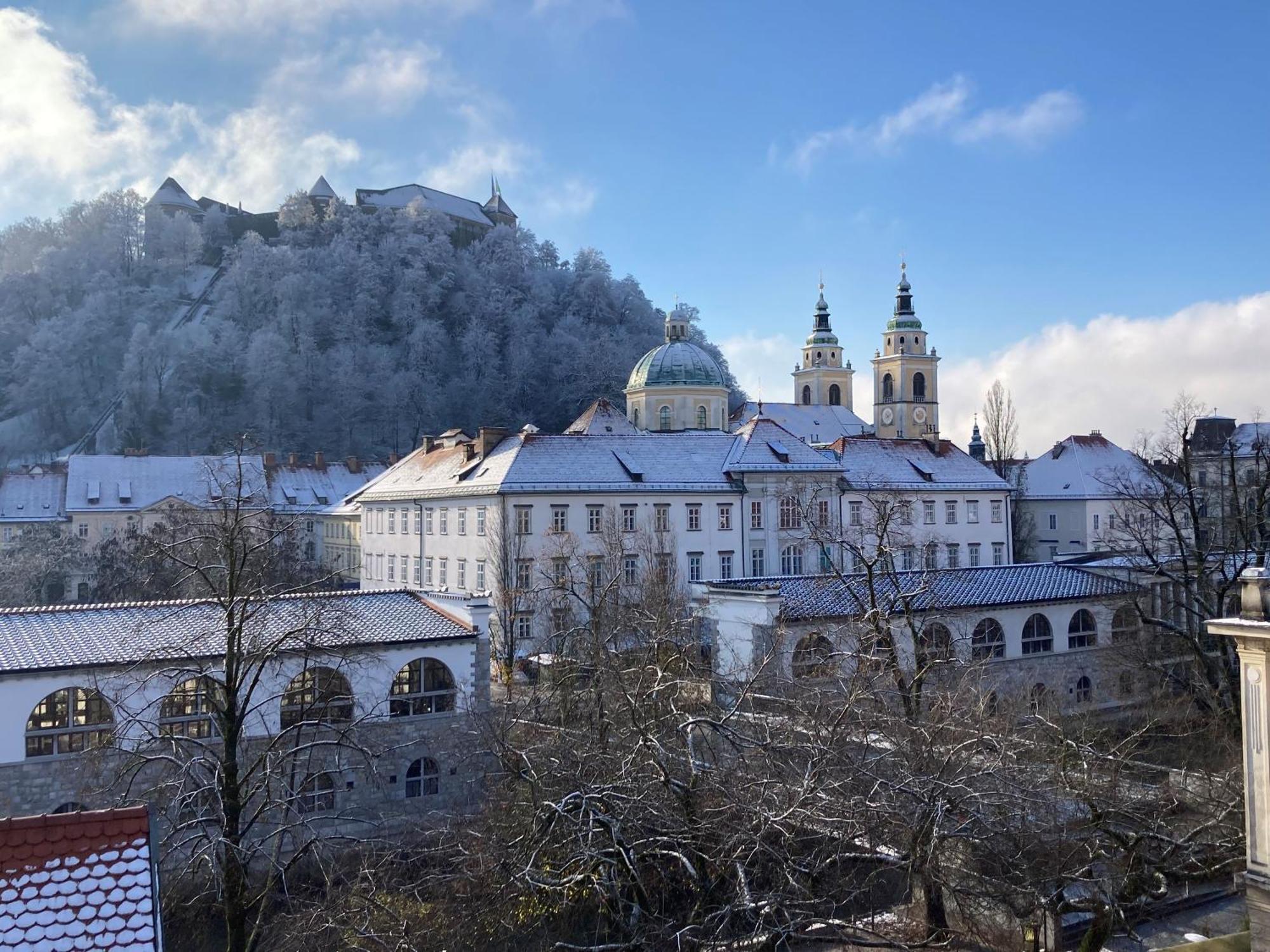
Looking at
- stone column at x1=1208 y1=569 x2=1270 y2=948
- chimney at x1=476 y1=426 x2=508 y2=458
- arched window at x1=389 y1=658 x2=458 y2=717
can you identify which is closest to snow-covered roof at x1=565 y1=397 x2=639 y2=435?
chimney at x1=476 y1=426 x2=508 y2=458

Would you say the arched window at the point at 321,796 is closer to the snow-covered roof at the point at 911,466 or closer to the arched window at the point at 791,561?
the arched window at the point at 791,561

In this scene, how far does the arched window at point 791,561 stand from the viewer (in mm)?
38938

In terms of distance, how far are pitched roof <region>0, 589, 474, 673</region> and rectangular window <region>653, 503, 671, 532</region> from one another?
1484 cm

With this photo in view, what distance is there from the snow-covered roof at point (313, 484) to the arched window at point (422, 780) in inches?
1514

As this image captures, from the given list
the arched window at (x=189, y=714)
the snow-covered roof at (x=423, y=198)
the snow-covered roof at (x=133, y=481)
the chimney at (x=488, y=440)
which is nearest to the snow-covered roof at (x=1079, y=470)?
the chimney at (x=488, y=440)

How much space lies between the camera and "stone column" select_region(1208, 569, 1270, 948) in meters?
9.84

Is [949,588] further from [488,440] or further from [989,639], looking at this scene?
[488,440]

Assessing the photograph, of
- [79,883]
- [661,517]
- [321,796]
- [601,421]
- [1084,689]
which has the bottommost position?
[321,796]

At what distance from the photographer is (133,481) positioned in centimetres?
5581

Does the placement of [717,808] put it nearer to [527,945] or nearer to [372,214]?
[527,945]

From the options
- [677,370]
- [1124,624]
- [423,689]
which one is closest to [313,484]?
[677,370]

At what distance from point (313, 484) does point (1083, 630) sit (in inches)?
1720

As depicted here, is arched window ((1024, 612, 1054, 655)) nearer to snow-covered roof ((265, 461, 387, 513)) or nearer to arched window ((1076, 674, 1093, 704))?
arched window ((1076, 674, 1093, 704))

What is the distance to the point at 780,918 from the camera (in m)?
10.1
